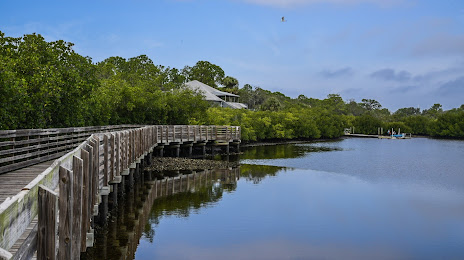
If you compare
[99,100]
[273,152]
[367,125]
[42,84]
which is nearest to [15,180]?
[42,84]

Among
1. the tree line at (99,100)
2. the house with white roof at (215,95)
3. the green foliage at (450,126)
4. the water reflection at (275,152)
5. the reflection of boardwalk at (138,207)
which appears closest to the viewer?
the reflection of boardwalk at (138,207)

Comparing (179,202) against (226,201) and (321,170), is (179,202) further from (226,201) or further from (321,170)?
(321,170)

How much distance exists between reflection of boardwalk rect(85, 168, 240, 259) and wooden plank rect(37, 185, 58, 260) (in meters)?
6.92

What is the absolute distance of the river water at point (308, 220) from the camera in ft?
44.1

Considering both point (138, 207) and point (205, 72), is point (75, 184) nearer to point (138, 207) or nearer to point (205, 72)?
point (138, 207)

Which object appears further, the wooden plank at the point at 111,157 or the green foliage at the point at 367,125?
the green foliage at the point at 367,125

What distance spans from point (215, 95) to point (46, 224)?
77.2 m

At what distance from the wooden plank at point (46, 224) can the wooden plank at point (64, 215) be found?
1.05 meters

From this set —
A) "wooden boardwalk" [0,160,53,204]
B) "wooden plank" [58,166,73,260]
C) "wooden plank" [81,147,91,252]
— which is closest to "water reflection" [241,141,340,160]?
"wooden boardwalk" [0,160,53,204]

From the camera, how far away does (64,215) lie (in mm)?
5852

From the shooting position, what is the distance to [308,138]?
250 feet

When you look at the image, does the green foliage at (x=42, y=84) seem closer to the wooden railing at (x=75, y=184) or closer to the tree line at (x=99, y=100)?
the tree line at (x=99, y=100)

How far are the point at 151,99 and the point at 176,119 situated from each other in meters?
4.56

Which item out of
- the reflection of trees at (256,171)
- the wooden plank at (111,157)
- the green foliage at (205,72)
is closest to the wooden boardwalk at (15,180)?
the wooden plank at (111,157)
